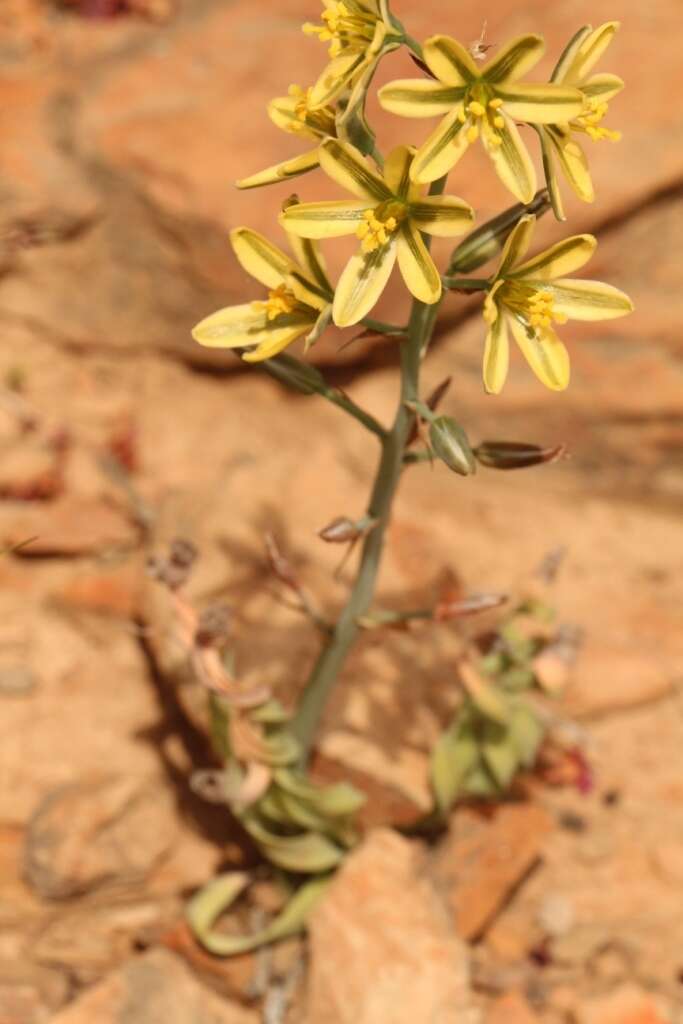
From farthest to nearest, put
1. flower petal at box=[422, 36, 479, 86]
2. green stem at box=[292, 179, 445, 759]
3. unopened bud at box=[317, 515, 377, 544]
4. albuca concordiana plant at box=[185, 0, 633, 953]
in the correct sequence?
unopened bud at box=[317, 515, 377, 544] → green stem at box=[292, 179, 445, 759] → albuca concordiana plant at box=[185, 0, 633, 953] → flower petal at box=[422, 36, 479, 86]

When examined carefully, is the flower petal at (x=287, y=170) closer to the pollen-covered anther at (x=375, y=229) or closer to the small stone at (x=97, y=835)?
the pollen-covered anther at (x=375, y=229)

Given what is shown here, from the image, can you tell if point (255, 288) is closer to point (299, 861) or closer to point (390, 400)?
point (390, 400)

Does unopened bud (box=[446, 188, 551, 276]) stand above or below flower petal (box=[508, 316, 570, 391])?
above

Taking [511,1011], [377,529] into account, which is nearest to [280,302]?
[377,529]

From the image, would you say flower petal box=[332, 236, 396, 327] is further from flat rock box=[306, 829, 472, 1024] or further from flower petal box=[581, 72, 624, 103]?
flat rock box=[306, 829, 472, 1024]

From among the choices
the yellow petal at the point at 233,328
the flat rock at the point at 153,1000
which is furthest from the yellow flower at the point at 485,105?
the flat rock at the point at 153,1000

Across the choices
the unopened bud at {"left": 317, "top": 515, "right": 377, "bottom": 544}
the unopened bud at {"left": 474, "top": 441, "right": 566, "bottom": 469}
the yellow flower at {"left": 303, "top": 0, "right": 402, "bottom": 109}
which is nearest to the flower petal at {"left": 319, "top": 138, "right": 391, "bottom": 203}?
the yellow flower at {"left": 303, "top": 0, "right": 402, "bottom": 109}

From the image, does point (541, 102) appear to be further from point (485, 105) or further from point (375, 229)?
point (375, 229)
